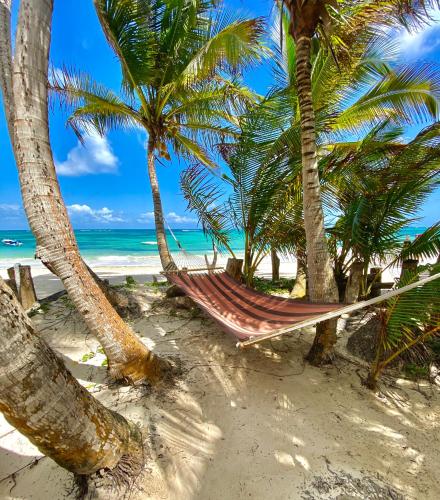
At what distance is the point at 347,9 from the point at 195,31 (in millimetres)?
2214

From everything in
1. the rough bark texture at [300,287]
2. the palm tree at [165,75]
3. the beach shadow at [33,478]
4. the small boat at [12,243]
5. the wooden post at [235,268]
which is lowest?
the beach shadow at [33,478]

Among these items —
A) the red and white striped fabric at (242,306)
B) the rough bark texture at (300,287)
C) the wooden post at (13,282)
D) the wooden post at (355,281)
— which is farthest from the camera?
the rough bark texture at (300,287)

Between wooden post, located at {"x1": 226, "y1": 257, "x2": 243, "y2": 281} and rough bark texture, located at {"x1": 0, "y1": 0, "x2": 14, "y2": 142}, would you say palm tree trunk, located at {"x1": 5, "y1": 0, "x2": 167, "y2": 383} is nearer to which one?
rough bark texture, located at {"x1": 0, "y1": 0, "x2": 14, "y2": 142}

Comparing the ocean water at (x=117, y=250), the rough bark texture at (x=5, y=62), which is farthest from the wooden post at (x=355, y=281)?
the rough bark texture at (x=5, y=62)

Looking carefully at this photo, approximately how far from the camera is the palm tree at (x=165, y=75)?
305 centimetres

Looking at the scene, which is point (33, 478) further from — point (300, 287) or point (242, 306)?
point (300, 287)

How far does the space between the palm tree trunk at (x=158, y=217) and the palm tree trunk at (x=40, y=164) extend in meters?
2.16

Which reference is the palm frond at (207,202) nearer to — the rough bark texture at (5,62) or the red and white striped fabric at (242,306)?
the red and white striped fabric at (242,306)

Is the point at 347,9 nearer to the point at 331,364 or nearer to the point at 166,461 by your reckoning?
the point at 331,364

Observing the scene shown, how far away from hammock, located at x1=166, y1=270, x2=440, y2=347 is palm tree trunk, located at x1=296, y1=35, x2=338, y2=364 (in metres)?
0.19

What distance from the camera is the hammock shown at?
4.98 ft

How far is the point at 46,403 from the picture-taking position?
0.87 m

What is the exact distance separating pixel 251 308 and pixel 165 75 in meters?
3.51

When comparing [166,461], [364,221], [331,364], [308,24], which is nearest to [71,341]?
[166,461]
